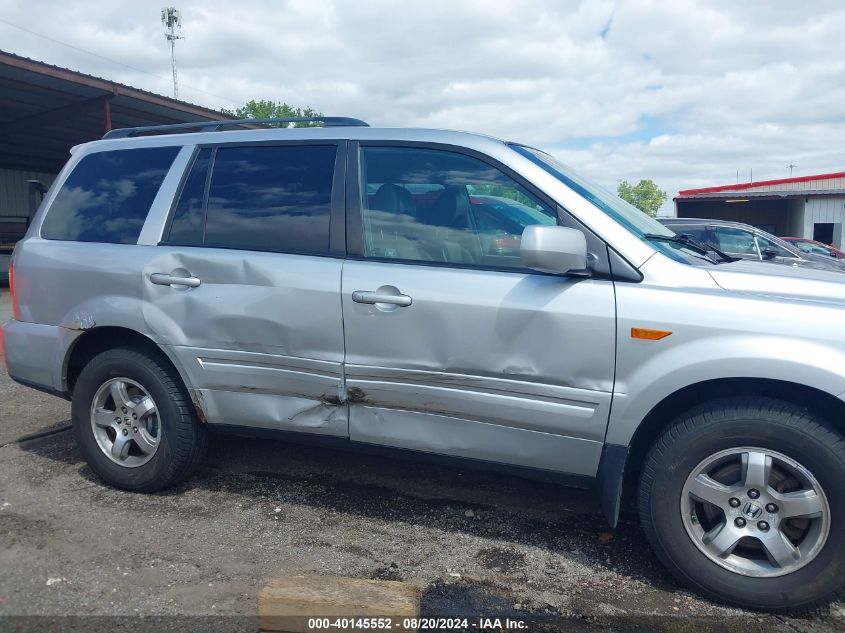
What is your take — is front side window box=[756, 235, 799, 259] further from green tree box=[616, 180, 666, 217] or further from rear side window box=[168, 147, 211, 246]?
green tree box=[616, 180, 666, 217]

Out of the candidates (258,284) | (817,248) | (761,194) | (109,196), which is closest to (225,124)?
(109,196)

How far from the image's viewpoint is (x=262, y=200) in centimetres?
353

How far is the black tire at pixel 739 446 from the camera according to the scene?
256 cm

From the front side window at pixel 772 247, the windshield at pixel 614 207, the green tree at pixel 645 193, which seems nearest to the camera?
the windshield at pixel 614 207

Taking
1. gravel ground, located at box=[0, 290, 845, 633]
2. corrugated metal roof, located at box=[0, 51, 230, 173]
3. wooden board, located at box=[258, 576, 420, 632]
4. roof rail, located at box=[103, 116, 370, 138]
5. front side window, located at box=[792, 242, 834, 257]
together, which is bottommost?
gravel ground, located at box=[0, 290, 845, 633]

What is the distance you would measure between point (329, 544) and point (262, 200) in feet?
5.77

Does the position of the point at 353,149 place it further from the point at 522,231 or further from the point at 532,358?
the point at 532,358

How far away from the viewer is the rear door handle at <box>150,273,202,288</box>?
351cm

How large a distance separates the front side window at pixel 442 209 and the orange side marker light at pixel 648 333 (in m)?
0.58

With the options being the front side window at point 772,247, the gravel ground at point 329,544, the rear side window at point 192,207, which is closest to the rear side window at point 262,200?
the rear side window at point 192,207

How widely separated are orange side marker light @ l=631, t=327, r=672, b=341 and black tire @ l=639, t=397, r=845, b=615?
0.34 metres

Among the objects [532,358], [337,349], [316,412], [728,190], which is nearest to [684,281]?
[532,358]

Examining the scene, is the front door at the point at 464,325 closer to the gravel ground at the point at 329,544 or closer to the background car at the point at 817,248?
the gravel ground at the point at 329,544

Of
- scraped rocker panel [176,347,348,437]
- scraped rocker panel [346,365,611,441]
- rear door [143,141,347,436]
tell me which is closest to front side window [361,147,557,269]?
rear door [143,141,347,436]
